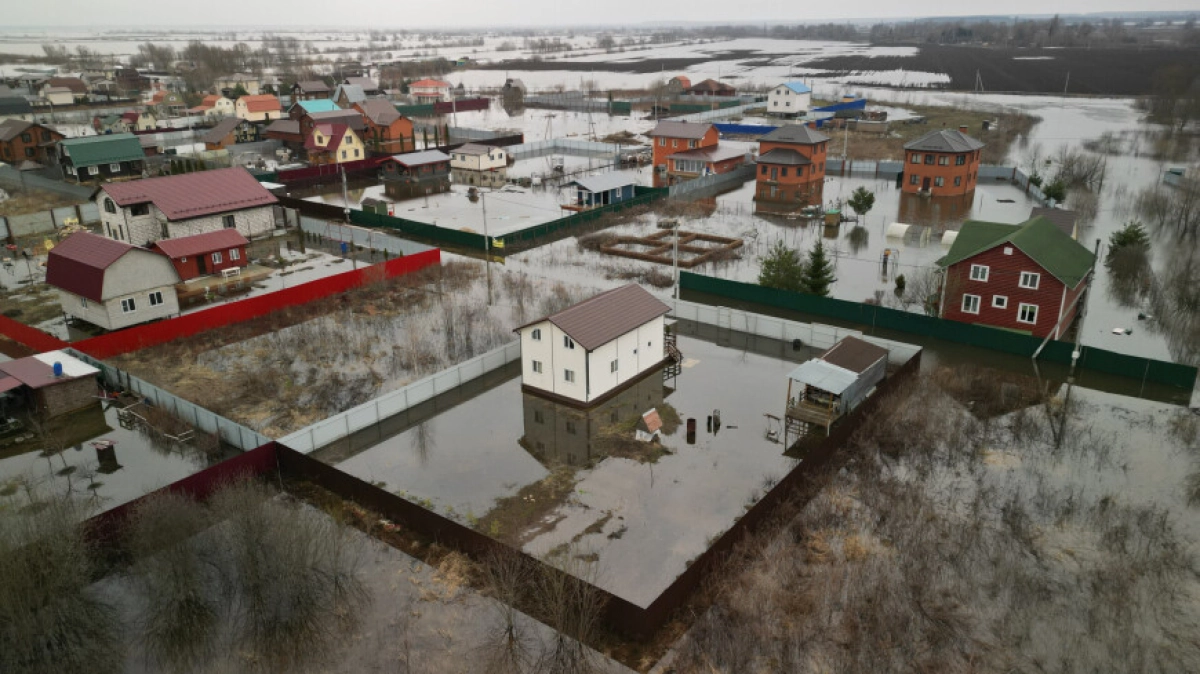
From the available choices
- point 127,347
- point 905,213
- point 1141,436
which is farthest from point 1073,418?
point 127,347

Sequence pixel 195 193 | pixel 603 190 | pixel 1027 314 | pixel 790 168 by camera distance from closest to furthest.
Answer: pixel 1027 314
pixel 195 193
pixel 603 190
pixel 790 168

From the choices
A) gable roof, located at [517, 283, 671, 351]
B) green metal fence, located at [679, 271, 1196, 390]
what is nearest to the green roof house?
green metal fence, located at [679, 271, 1196, 390]

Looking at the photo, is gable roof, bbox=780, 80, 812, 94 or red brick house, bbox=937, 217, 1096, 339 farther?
gable roof, bbox=780, 80, 812, 94

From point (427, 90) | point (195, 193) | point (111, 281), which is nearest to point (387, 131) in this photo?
point (195, 193)

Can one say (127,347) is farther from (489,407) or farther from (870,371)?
(870,371)

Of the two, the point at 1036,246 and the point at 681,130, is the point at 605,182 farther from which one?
the point at 1036,246

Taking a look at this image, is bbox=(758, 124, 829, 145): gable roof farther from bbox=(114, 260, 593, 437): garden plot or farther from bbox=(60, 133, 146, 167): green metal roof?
bbox=(60, 133, 146, 167): green metal roof
